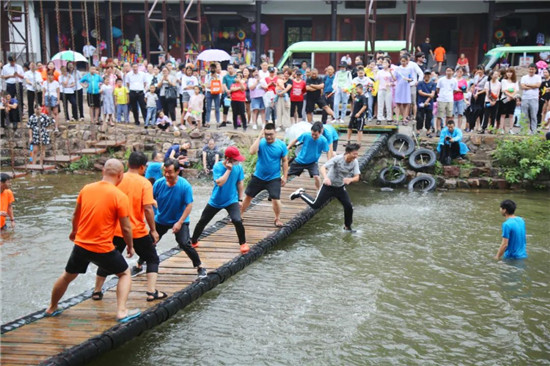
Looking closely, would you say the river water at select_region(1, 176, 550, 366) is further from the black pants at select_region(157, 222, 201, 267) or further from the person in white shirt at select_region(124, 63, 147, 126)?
the person in white shirt at select_region(124, 63, 147, 126)

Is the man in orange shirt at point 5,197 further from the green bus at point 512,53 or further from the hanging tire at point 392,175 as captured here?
the green bus at point 512,53

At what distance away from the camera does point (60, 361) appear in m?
6.08

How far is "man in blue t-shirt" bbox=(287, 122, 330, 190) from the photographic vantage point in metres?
11.8

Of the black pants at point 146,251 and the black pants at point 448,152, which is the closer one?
the black pants at point 146,251

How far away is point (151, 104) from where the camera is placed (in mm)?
18656

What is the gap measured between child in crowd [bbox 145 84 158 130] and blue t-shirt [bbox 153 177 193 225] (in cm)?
1060

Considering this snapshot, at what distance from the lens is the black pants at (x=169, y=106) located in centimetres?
1855

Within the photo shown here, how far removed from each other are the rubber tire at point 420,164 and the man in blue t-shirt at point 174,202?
31.4 ft

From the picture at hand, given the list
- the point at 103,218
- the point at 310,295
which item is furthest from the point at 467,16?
the point at 103,218

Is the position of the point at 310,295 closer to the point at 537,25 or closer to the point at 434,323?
the point at 434,323

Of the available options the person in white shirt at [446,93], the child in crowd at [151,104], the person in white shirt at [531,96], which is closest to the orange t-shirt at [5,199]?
the child in crowd at [151,104]

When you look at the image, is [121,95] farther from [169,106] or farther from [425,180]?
[425,180]

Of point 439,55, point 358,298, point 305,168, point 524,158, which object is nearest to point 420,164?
point 524,158

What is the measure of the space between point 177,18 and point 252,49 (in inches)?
145
